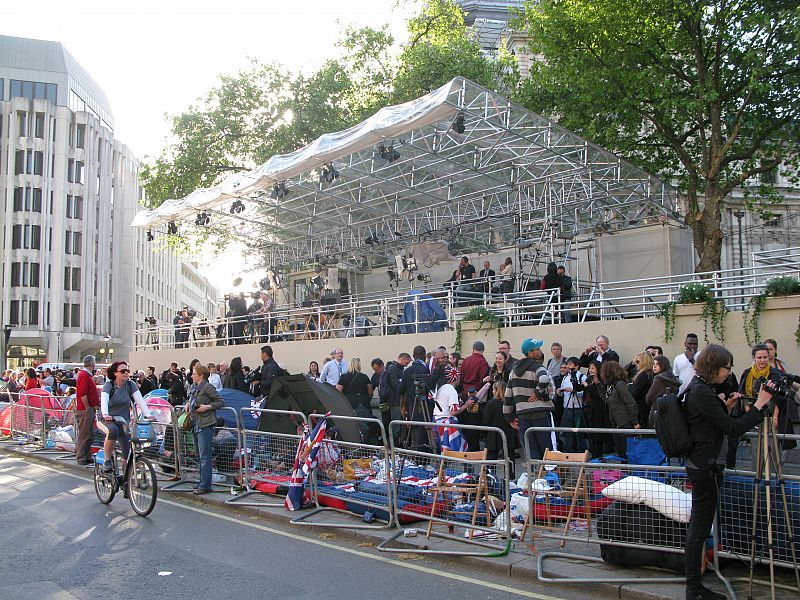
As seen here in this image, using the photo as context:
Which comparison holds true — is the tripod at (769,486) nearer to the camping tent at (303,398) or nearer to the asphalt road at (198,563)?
the asphalt road at (198,563)

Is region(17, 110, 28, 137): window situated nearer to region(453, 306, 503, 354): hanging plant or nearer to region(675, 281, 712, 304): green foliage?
region(453, 306, 503, 354): hanging plant

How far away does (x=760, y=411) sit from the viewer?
5082mm

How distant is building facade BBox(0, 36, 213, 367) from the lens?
59.2 meters

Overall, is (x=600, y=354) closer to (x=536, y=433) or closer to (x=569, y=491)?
(x=536, y=433)

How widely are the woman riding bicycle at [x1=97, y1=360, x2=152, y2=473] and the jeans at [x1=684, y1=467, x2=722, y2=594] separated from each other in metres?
7.24

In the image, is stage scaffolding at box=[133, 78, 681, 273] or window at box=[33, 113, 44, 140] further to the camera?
window at box=[33, 113, 44, 140]

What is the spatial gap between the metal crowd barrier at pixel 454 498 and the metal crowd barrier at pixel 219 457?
3.15 metres

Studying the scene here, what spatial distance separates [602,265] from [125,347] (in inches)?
2161

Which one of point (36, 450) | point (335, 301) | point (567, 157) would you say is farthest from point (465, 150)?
point (36, 450)

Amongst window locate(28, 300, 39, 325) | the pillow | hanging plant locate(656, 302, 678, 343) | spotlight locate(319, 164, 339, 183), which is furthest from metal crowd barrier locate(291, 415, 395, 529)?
window locate(28, 300, 39, 325)

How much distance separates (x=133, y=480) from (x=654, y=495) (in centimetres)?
644

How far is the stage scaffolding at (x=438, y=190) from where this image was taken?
17.8 metres

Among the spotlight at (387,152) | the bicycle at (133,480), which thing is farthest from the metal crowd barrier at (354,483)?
the spotlight at (387,152)

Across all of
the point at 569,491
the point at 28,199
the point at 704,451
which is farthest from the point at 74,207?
the point at 704,451
